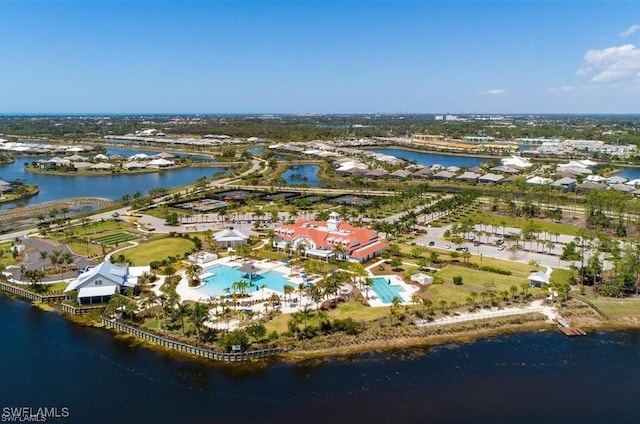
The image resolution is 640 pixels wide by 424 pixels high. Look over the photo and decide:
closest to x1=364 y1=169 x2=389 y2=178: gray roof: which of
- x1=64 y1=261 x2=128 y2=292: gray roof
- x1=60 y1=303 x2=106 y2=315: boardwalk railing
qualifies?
x1=64 y1=261 x2=128 y2=292: gray roof

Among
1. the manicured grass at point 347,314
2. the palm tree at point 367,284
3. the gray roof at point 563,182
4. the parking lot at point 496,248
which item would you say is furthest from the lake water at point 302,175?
the manicured grass at point 347,314

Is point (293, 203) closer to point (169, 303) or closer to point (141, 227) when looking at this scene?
point (141, 227)

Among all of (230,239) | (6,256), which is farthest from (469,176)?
(6,256)

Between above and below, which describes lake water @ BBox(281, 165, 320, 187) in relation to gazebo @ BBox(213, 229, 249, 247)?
above

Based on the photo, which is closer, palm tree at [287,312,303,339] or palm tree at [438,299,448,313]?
palm tree at [287,312,303,339]

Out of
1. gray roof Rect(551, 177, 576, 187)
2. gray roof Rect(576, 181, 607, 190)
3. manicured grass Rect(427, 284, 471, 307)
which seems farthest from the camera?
gray roof Rect(551, 177, 576, 187)

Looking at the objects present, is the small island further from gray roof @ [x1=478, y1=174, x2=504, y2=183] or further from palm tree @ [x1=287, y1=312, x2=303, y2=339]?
gray roof @ [x1=478, y1=174, x2=504, y2=183]

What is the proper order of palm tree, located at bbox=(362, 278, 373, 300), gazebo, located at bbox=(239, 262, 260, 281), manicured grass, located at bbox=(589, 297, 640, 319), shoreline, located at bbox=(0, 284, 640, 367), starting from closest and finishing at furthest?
shoreline, located at bbox=(0, 284, 640, 367) < manicured grass, located at bbox=(589, 297, 640, 319) < palm tree, located at bbox=(362, 278, 373, 300) < gazebo, located at bbox=(239, 262, 260, 281)

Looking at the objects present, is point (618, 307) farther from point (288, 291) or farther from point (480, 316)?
point (288, 291)
